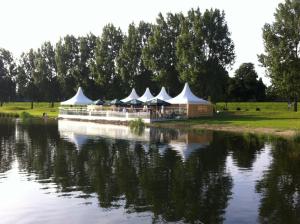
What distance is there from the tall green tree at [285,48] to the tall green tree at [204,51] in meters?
11.8

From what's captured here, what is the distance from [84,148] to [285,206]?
22.5m

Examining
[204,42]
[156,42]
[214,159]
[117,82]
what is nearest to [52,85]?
[117,82]

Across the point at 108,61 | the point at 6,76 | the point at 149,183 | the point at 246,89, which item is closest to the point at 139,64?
the point at 108,61

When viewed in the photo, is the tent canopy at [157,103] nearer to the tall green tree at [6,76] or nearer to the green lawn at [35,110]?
the green lawn at [35,110]

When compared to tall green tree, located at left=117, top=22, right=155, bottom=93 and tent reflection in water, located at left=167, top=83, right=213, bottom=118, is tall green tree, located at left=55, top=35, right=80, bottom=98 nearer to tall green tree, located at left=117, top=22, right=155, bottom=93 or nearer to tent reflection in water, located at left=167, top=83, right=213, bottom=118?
tall green tree, located at left=117, top=22, right=155, bottom=93

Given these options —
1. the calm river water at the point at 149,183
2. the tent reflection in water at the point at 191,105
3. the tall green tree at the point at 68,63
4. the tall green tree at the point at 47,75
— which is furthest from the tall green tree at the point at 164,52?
the calm river water at the point at 149,183

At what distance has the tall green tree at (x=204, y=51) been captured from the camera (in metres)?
85.3

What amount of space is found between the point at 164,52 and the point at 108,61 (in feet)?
58.0

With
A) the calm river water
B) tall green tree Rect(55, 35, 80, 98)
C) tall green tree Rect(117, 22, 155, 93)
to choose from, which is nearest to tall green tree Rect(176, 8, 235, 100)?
tall green tree Rect(117, 22, 155, 93)

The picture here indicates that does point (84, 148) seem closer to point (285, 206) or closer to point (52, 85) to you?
point (285, 206)

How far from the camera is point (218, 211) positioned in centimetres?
1833

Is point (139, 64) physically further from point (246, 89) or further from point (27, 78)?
point (27, 78)

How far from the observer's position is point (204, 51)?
86.7 metres

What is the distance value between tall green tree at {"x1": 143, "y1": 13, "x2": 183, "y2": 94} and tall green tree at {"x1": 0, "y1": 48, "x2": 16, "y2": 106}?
55.6 meters
